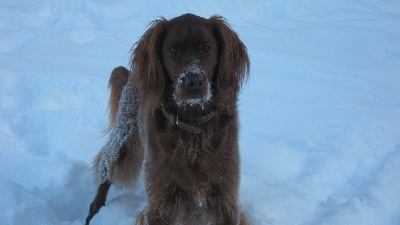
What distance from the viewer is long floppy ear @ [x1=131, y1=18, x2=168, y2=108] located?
7.61 feet

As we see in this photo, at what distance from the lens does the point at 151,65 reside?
2361mm

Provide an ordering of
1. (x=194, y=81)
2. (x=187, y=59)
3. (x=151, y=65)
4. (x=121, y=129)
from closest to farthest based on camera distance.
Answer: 1. (x=194, y=81)
2. (x=187, y=59)
3. (x=151, y=65)
4. (x=121, y=129)

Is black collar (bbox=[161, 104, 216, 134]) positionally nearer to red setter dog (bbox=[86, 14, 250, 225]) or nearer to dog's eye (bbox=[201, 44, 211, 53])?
red setter dog (bbox=[86, 14, 250, 225])

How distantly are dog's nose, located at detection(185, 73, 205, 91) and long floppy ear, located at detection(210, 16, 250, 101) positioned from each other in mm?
290

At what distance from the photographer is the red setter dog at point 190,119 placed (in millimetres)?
2215

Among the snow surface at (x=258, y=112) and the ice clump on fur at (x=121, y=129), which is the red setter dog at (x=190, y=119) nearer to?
the ice clump on fur at (x=121, y=129)

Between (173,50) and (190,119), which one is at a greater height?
(173,50)

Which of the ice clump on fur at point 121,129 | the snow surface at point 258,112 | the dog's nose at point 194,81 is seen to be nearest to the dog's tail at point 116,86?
the ice clump on fur at point 121,129

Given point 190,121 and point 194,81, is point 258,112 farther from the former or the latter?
point 194,81

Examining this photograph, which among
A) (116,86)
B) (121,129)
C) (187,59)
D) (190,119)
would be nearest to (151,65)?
(187,59)

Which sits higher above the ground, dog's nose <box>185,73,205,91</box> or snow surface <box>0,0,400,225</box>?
dog's nose <box>185,73,205,91</box>

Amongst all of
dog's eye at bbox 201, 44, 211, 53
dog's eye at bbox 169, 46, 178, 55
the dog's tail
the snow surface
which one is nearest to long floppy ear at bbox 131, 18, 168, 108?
dog's eye at bbox 169, 46, 178, 55

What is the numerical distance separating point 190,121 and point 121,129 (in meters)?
1.04

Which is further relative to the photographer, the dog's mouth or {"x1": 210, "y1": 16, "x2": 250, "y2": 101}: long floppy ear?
{"x1": 210, "y1": 16, "x2": 250, "y2": 101}: long floppy ear
